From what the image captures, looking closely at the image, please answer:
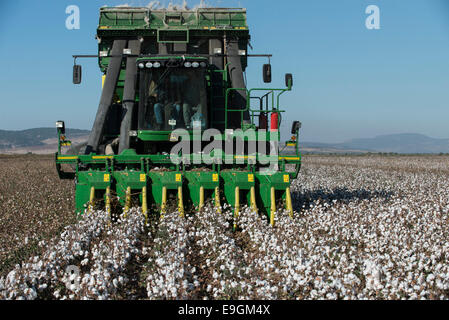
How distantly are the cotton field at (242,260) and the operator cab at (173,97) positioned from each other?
232 cm

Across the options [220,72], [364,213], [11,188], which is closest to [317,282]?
[364,213]

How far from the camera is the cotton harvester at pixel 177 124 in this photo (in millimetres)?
10383

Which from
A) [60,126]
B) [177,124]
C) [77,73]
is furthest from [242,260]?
[77,73]

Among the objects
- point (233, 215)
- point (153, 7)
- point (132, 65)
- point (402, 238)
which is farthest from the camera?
point (153, 7)

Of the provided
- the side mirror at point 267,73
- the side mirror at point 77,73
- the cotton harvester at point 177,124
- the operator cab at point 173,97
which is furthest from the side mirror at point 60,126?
the side mirror at point 267,73

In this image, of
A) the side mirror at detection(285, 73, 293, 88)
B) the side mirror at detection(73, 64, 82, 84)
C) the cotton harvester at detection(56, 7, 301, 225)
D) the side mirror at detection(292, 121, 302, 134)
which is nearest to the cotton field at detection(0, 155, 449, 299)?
the cotton harvester at detection(56, 7, 301, 225)

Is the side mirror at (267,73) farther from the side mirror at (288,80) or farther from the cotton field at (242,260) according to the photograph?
the cotton field at (242,260)

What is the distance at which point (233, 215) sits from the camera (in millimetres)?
10172

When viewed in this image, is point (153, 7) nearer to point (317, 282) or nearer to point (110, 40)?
point (110, 40)

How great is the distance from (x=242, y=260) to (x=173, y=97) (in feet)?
17.4

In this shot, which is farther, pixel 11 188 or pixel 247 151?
pixel 11 188

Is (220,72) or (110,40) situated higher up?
(110,40)

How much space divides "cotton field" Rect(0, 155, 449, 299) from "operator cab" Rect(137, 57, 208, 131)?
7.60 ft
